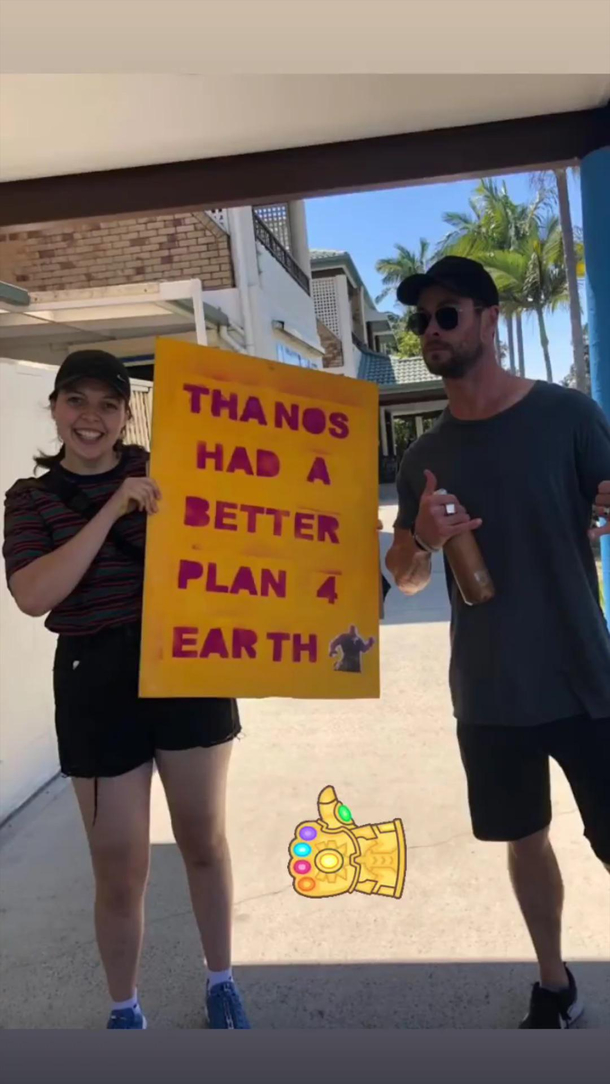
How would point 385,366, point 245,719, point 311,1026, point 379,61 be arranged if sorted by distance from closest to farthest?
point 379,61
point 311,1026
point 385,366
point 245,719

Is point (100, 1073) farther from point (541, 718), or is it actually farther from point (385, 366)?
point (385, 366)

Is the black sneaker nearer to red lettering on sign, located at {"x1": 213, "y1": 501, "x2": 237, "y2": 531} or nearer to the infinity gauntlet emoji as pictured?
the infinity gauntlet emoji

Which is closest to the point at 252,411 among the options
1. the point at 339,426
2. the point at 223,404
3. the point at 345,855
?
the point at 223,404

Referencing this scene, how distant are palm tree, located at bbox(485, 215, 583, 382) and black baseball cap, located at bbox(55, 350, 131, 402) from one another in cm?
120

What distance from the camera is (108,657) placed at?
6.24ft

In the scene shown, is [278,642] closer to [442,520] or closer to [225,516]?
[225,516]

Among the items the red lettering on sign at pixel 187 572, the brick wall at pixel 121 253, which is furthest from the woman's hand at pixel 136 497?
the brick wall at pixel 121 253

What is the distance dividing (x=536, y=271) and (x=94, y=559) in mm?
1614

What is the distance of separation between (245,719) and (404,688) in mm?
1006

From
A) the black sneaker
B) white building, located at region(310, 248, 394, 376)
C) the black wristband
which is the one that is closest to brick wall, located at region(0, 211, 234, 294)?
white building, located at region(310, 248, 394, 376)

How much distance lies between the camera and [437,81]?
2025 millimetres

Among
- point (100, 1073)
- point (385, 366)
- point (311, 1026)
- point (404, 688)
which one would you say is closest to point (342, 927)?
point (311, 1026)

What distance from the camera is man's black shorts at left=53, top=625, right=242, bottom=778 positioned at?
1.89 m

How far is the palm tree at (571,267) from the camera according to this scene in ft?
7.78
